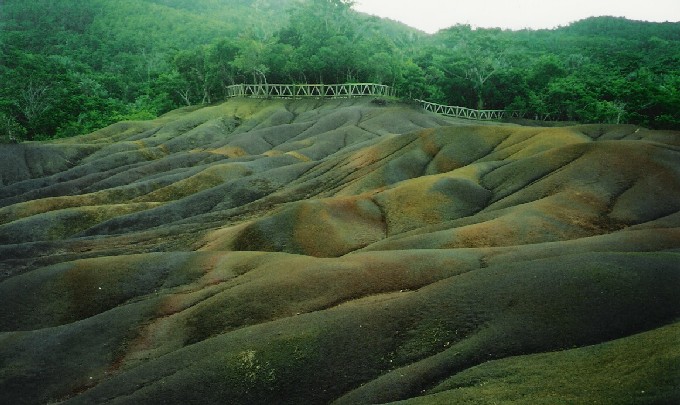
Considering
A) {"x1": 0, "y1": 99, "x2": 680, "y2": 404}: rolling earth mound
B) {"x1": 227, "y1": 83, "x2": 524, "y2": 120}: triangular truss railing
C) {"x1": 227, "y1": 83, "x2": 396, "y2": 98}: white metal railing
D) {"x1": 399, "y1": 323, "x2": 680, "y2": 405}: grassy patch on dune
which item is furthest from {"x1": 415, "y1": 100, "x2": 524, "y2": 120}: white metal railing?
{"x1": 399, "y1": 323, "x2": 680, "y2": 405}: grassy patch on dune

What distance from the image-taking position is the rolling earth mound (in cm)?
1905

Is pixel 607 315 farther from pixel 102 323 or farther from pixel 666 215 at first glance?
pixel 102 323

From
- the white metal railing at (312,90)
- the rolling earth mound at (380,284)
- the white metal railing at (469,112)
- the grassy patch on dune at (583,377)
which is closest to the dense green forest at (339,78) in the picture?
the white metal railing at (312,90)

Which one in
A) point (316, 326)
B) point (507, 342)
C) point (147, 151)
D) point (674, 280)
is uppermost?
point (674, 280)

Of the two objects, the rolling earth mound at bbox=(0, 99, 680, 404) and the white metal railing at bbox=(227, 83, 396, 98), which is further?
the white metal railing at bbox=(227, 83, 396, 98)

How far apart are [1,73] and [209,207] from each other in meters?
80.3

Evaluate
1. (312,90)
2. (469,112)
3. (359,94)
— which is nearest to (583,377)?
(359,94)

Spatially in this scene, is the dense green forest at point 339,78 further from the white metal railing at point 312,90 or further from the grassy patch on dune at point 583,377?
the grassy patch on dune at point 583,377

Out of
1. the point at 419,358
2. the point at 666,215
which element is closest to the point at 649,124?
the point at 666,215

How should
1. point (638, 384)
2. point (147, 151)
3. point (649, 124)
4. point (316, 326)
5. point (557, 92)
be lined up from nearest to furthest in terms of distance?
1. point (638, 384)
2. point (316, 326)
3. point (649, 124)
4. point (147, 151)
5. point (557, 92)

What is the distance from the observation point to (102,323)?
90.2 feet

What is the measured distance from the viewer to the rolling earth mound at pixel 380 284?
19047 mm

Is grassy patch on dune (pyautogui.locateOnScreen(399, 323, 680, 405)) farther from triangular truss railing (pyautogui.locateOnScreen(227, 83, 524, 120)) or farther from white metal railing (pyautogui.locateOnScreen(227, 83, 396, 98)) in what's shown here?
white metal railing (pyautogui.locateOnScreen(227, 83, 396, 98))

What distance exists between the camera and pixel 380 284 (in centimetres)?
2705
